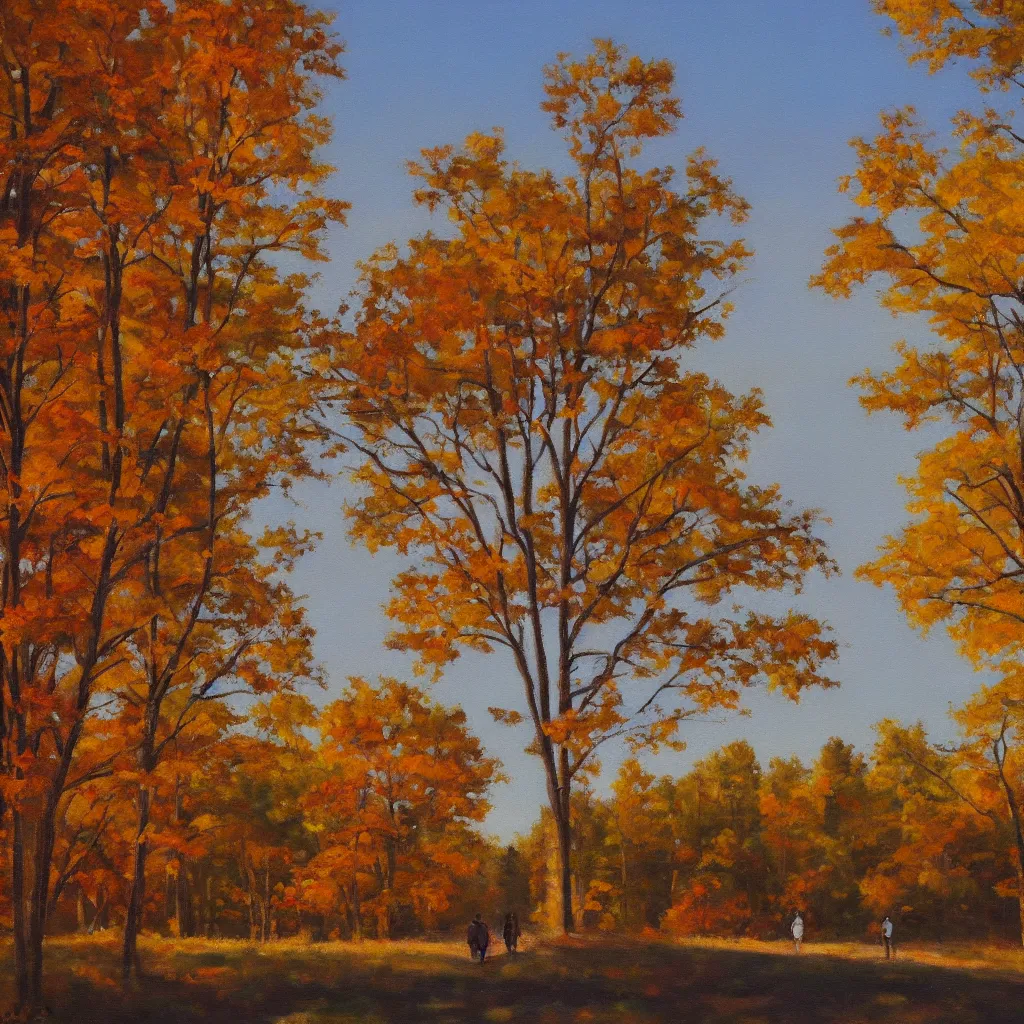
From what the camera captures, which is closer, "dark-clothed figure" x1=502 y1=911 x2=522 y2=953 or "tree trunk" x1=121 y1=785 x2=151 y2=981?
"tree trunk" x1=121 y1=785 x2=151 y2=981

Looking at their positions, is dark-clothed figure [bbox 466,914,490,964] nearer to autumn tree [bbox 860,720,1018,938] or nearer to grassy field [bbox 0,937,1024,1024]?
grassy field [bbox 0,937,1024,1024]

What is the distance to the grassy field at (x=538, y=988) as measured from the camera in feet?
50.3

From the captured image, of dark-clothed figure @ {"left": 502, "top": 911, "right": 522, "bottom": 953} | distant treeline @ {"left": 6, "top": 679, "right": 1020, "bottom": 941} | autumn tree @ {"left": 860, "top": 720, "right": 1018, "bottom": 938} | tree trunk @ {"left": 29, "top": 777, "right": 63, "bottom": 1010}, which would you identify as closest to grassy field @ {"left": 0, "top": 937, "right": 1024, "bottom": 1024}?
tree trunk @ {"left": 29, "top": 777, "right": 63, "bottom": 1010}

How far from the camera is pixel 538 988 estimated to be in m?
16.7

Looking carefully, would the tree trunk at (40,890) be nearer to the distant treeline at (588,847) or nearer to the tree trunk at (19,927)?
the tree trunk at (19,927)

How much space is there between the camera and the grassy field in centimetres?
1534

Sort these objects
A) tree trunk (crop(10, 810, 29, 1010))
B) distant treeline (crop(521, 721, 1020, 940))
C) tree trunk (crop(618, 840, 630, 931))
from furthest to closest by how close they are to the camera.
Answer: tree trunk (crop(618, 840, 630, 931)) → distant treeline (crop(521, 721, 1020, 940)) → tree trunk (crop(10, 810, 29, 1010))

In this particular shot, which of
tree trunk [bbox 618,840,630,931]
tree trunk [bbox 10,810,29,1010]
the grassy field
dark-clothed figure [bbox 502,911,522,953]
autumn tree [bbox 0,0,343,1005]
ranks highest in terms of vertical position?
autumn tree [bbox 0,0,343,1005]

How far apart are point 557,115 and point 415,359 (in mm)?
5012

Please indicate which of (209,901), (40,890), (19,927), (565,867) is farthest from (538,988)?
(209,901)

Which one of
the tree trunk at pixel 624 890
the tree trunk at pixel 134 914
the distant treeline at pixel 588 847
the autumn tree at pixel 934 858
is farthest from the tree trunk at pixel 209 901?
the tree trunk at pixel 134 914

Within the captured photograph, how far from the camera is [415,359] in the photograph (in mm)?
21078

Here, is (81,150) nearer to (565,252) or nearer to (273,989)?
(565,252)

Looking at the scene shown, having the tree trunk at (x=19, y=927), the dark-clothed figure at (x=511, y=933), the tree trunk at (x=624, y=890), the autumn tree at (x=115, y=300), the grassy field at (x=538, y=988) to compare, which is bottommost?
the tree trunk at (x=624, y=890)
